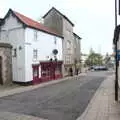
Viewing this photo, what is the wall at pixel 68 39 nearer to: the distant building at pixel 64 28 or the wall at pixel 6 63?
the distant building at pixel 64 28

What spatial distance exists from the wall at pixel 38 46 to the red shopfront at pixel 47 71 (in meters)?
0.86

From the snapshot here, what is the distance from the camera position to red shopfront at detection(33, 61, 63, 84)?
40344 mm

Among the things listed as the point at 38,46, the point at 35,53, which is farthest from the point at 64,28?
the point at 35,53

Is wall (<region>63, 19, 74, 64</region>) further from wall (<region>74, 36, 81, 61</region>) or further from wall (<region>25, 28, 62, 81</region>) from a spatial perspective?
wall (<region>74, 36, 81, 61</region>)

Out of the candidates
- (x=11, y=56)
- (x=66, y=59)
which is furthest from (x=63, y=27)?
(x=11, y=56)

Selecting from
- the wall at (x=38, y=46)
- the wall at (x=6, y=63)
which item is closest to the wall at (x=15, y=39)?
the wall at (x=38, y=46)

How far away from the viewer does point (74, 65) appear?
204ft

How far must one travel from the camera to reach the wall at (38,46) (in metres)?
37.4

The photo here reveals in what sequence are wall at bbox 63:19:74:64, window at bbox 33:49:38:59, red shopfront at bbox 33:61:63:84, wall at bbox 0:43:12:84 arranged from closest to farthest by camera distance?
1. wall at bbox 0:43:12:84
2. window at bbox 33:49:38:59
3. red shopfront at bbox 33:61:63:84
4. wall at bbox 63:19:74:64

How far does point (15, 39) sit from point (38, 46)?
435cm

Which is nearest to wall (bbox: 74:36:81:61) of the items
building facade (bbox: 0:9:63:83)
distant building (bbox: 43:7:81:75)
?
distant building (bbox: 43:7:81:75)

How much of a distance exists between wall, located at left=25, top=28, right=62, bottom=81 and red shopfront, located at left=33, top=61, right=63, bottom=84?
86 cm

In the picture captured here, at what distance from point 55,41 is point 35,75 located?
10371 mm

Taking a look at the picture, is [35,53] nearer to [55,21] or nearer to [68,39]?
[55,21]
